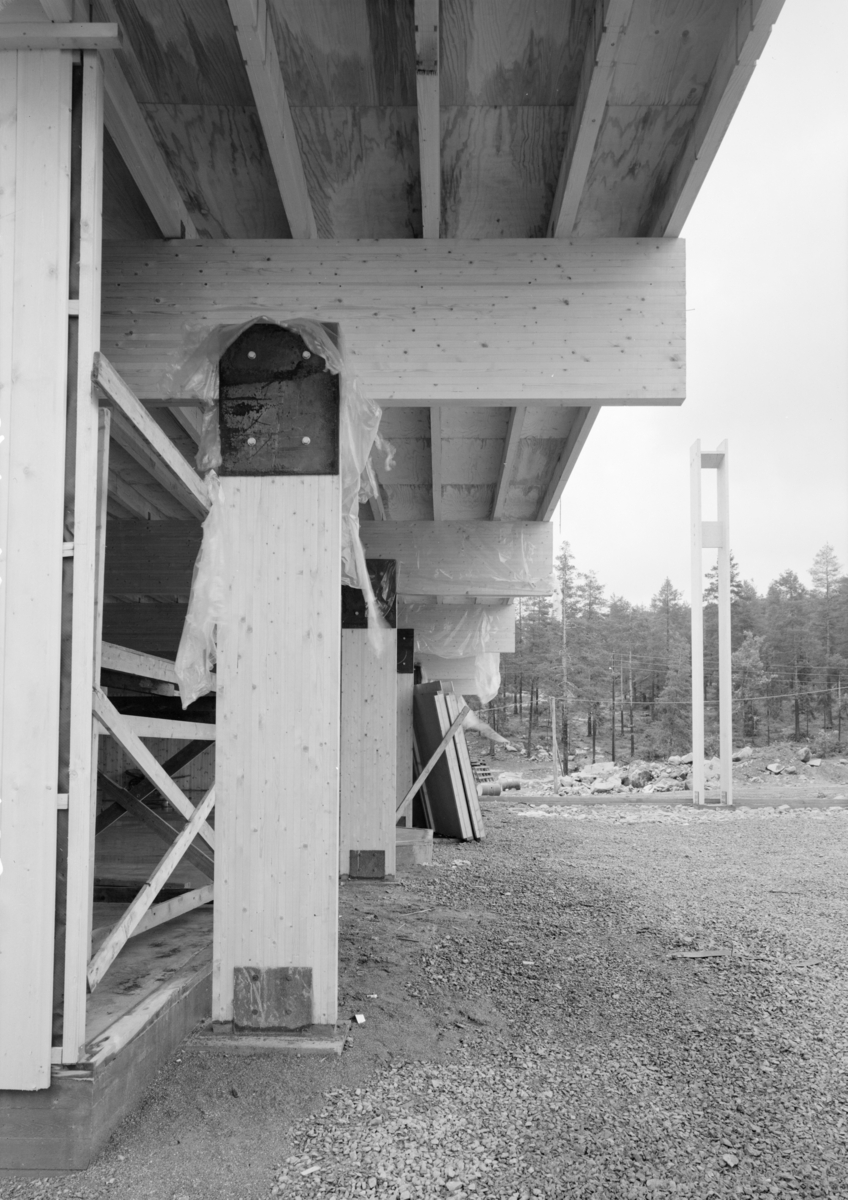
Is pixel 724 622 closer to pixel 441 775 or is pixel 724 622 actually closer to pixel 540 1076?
pixel 441 775

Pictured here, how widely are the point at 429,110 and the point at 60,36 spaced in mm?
1405

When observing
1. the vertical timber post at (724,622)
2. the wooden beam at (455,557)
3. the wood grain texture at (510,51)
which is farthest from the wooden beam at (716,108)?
the vertical timber post at (724,622)

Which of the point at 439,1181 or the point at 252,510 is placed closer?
the point at 439,1181

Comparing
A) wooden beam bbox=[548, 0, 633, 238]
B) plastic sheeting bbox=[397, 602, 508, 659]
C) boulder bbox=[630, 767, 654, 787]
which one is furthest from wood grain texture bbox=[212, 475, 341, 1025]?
boulder bbox=[630, 767, 654, 787]

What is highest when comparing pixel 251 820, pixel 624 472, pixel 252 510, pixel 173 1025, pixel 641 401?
pixel 624 472

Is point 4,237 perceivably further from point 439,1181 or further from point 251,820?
point 439,1181

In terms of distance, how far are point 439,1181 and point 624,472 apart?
13138 centimetres

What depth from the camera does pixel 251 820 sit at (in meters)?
4.16

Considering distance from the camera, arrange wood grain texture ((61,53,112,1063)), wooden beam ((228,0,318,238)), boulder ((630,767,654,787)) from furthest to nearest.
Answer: boulder ((630,767,654,787)) < wooden beam ((228,0,318,238)) < wood grain texture ((61,53,112,1063))

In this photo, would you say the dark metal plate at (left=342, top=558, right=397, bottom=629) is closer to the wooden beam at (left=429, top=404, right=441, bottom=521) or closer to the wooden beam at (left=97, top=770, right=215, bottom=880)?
the wooden beam at (left=429, top=404, right=441, bottom=521)

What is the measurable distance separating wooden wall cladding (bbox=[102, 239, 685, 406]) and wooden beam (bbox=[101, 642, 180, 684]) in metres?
1.38

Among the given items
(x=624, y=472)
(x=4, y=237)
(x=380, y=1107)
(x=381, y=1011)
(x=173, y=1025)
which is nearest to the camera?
(x=4, y=237)

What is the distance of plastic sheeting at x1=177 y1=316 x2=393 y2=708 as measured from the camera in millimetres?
4223

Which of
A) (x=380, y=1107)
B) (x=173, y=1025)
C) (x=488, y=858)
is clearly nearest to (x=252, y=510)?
(x=173, y=1025)
